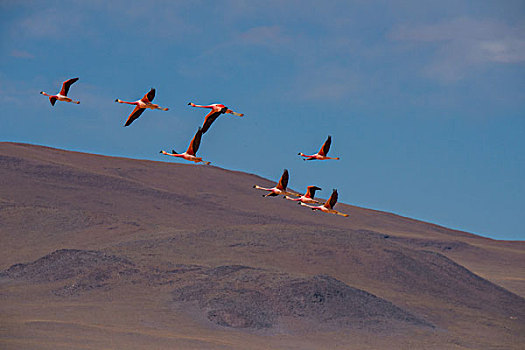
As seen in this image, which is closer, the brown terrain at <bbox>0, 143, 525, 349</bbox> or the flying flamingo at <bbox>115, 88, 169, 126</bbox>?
the flying flamingo at <bbox>115, 88, 169, 126</bbox>

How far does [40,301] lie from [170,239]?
31.4m

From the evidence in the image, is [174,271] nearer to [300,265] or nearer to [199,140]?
[300,265]

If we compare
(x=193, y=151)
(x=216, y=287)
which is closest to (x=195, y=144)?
(x=193, y=151)

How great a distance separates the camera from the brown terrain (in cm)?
9069

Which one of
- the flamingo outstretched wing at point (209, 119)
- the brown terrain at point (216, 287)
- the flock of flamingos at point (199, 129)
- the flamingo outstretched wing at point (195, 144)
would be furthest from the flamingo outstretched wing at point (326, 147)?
Result: the brown terrain at point (216, 287)

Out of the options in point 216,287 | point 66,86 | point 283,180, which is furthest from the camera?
point 216,287

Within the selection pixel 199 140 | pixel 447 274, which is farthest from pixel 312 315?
pixel 199 140

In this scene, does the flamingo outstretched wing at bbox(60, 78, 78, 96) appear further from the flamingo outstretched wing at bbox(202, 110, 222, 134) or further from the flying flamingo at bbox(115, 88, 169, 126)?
the flamingo outstretched wing at bbox(202, 110, 222, 134)

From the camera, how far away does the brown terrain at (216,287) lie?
298 ft

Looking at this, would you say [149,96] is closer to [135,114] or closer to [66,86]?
[135,114]

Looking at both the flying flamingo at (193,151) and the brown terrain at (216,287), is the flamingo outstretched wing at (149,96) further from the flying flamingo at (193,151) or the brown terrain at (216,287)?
the brown terrain at (216,287)

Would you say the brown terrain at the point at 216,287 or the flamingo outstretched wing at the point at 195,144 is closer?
the flamingo outstretched wing at the point at 195,144

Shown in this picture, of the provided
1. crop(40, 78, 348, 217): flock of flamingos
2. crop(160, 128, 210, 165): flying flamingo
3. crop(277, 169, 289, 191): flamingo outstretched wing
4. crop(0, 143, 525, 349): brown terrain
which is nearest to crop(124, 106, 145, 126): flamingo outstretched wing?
crop(40, 78, 348, 217): flock of flamingos

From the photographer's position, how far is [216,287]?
10481 centimetres
